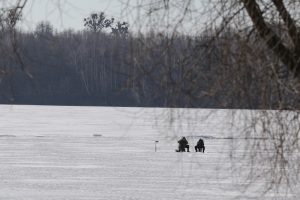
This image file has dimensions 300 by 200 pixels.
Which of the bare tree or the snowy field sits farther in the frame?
→ the snowy field

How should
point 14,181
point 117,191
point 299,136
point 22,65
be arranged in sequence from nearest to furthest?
1. point 22,65
2. point 299,136
3. point 117,191
4. point 14,181

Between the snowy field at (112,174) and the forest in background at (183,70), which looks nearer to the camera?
the forest in background at (183,70)

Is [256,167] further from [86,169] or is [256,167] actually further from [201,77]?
[86,169]

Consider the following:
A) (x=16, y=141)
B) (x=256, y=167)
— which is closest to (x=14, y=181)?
(x=256, y=167)

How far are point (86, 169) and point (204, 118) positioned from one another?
17.5 m

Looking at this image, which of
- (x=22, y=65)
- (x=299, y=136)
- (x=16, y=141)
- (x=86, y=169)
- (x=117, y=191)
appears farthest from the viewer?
(x=16, y=141)

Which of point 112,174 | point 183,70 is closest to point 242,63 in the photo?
point 183,70

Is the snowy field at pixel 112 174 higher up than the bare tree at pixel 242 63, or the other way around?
the bare tree at pixel 242 63

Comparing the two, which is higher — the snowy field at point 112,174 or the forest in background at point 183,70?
the forest in background at point 183,70

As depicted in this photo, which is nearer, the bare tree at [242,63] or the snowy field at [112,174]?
the bare tree at [242,63]

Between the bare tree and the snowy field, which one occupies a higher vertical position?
the bare tree

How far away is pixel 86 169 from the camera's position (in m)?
20.9

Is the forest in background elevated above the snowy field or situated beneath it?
elevated above

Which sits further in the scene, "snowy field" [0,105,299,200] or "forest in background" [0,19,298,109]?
"snowy field" [0,105,299,200]
